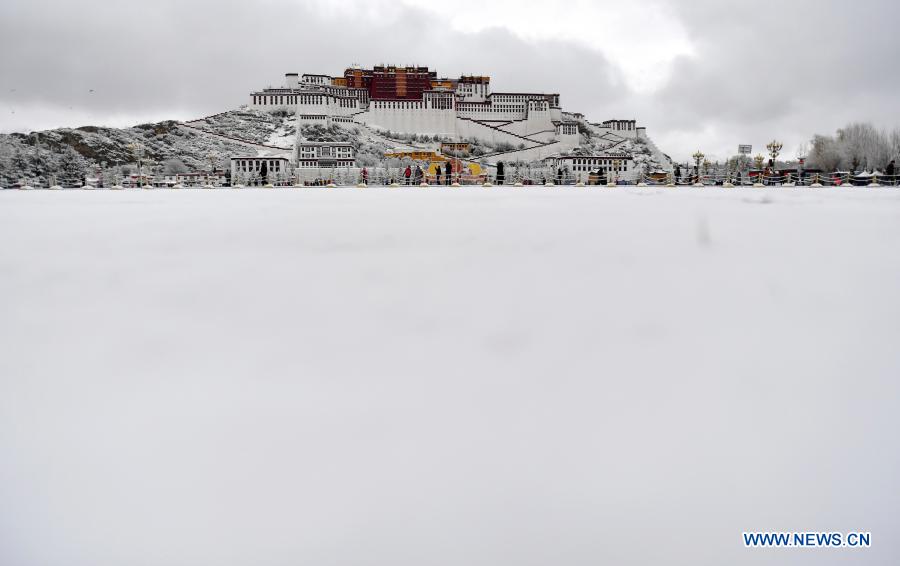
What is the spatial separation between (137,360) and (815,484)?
216 centimetres

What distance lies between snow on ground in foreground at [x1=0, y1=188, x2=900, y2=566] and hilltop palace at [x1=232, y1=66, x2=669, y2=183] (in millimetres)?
73796

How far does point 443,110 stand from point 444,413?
273 ft

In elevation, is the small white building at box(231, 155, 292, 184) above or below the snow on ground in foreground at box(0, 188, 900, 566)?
above

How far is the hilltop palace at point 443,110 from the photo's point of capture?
266 ft

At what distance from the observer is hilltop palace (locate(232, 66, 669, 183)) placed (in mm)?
80938

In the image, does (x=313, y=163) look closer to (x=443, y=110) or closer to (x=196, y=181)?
(x=443, y=110)

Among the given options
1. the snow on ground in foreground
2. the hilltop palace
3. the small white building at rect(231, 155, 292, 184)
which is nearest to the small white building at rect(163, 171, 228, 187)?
the small white building at rect(231, 155, 292, 184)

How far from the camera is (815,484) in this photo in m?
1.68

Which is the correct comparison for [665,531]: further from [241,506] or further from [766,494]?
[241,506]

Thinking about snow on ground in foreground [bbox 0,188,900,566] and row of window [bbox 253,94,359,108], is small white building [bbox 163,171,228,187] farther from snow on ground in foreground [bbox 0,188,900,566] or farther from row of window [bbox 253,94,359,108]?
row of window [bbox 253,94,359,108]

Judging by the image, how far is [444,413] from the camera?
193 cm

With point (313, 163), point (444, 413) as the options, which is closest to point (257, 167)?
point (313, 163)

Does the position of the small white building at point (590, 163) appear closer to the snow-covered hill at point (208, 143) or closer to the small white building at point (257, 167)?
the snow-covered hill at point (208, 143)

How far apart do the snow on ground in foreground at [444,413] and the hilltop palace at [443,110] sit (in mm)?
73796
